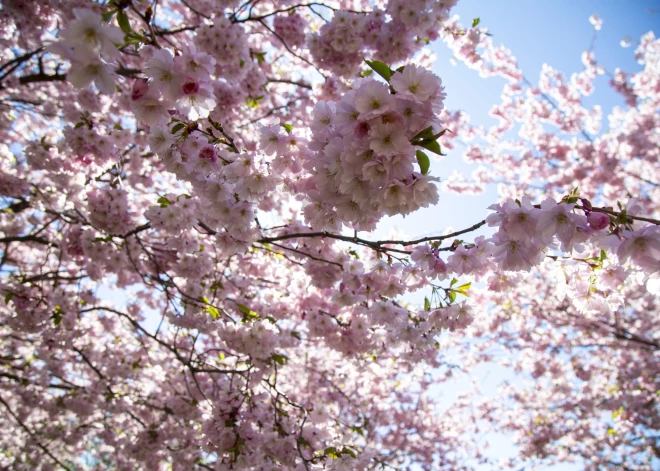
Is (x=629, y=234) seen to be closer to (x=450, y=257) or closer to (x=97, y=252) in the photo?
(x=450, y=257)

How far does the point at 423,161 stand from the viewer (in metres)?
1.33

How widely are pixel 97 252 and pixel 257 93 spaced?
239cm

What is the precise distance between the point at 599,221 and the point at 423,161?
640mm

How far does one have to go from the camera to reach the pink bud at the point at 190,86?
1519 mm

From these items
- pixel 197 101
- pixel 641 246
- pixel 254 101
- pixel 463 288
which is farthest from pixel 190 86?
pixel 254 101

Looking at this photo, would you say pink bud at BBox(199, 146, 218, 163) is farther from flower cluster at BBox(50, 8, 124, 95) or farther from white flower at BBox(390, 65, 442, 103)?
white flower at BBox(390, 65, 442, 103)

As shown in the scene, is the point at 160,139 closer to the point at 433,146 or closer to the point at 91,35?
the point at 91,35

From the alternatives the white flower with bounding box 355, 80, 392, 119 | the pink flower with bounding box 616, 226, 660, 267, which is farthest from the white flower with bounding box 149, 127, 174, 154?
the pink flower with bounding box 616, 226, 660, 267

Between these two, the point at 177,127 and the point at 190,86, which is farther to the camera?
the point at 177,127

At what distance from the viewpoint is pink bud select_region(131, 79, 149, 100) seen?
1.51 metres

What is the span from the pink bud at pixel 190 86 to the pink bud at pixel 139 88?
0.14 m

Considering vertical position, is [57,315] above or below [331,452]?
above

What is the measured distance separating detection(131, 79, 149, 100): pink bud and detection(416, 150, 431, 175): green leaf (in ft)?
3.49

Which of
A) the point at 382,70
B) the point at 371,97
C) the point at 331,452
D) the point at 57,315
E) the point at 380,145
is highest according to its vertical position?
the point at 57,315
